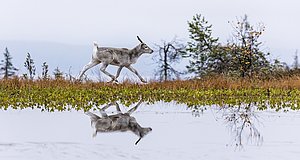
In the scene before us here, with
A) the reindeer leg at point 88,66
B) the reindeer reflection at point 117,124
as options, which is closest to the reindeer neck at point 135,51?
the reindeer leg at point 88,66

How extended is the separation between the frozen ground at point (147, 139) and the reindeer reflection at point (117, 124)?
0.11 meters

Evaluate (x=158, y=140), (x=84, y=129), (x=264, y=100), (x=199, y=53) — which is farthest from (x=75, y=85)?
(x=199, y=53)

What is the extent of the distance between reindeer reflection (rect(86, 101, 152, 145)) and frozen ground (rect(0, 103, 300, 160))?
0.11 m

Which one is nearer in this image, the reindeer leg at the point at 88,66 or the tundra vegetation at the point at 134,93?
the tundra vegetation at the point at 134,93

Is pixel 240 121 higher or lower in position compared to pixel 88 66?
lower

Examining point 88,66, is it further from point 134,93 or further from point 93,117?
point 93,117

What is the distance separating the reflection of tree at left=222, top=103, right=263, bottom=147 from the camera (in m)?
6.55

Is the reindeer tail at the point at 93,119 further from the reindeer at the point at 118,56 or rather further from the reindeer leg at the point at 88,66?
the reindeer leg at the point at 88,66

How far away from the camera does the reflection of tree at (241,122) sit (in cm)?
655

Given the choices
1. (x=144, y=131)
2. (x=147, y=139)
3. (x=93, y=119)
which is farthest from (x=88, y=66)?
(x=147, y=139)

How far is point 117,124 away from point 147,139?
1.27 metres

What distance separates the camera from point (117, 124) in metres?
7.52

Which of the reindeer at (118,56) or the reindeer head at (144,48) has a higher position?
the reindeer head at (144,48)

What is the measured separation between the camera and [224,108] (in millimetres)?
10094
